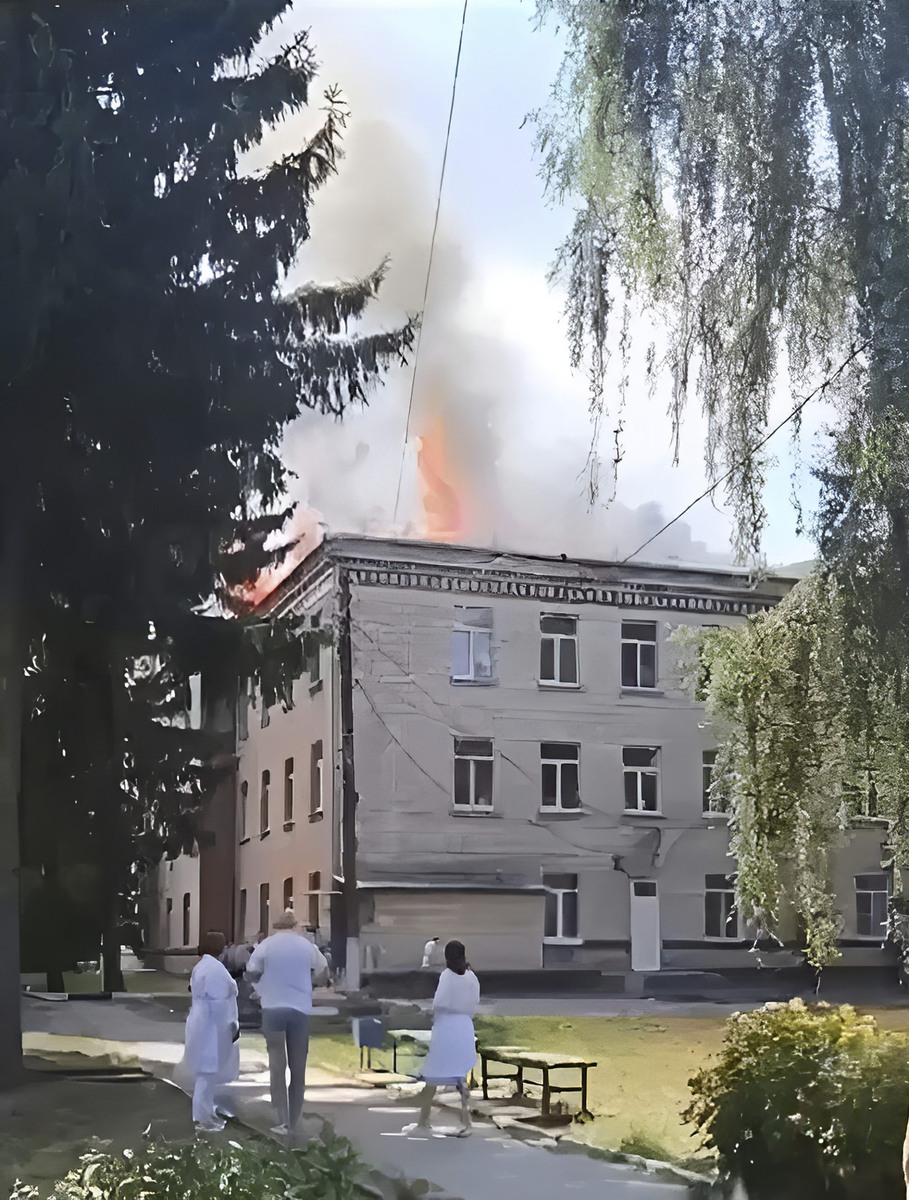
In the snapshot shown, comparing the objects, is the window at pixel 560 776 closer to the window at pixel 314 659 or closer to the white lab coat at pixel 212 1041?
the window at pixel 314 659

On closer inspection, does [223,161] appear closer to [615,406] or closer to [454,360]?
[454,360]

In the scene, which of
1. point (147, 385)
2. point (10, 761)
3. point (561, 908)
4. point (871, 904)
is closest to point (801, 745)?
point (871, 904)

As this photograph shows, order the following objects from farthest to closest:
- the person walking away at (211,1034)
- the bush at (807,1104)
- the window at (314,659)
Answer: the window at (314,659) < the person walking away at (211,1034) < the bush at (807,1104)

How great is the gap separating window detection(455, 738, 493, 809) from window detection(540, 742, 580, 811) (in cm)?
17

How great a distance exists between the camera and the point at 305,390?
487 cm

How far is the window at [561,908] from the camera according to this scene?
186 inches

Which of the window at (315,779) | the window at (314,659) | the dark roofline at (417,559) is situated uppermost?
the dark roofline at (417,559)

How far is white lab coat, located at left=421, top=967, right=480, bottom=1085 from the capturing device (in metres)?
4.61

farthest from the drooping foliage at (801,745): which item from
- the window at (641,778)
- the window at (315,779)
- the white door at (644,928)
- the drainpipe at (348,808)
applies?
the window at (315,779)

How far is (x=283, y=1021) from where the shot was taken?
4.64m

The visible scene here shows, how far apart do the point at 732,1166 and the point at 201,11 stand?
4.05 m

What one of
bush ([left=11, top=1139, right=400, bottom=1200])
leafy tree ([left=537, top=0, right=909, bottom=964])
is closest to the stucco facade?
leafy tree ([left=537, top=0, right=909, bottom=964])

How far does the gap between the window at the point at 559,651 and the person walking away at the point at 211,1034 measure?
4.39 feet

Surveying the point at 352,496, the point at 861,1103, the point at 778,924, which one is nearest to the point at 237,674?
the point at 352,496
